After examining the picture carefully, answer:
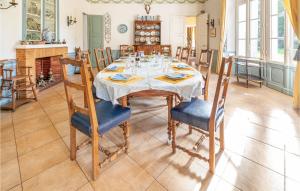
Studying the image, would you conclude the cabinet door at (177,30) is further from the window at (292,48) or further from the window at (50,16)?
the window at (292,48)

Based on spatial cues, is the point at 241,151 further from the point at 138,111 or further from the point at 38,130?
the point at 38,130

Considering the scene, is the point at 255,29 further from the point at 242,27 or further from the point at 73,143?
the point at 73,143

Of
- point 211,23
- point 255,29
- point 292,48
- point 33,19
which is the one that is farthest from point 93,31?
point 292,48

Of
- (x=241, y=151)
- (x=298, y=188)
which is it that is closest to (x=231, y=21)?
(x=241, y=151)

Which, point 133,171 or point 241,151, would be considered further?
point 241,151

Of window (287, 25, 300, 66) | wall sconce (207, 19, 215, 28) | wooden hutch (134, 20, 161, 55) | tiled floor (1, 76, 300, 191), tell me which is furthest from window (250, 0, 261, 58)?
wooden hutch (134, 20, 161, 55)

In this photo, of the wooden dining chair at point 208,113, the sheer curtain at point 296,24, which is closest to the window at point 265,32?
the sheer curtain at point 296,24

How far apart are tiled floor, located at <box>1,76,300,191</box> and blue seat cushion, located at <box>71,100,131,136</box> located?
39 cm

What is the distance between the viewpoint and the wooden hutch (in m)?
8.12

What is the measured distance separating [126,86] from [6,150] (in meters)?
1.45

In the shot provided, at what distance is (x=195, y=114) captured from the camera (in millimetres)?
1757

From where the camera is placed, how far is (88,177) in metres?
1.66

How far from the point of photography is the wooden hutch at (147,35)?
26.7 feet

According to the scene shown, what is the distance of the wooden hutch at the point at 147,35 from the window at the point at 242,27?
10.2 feet
